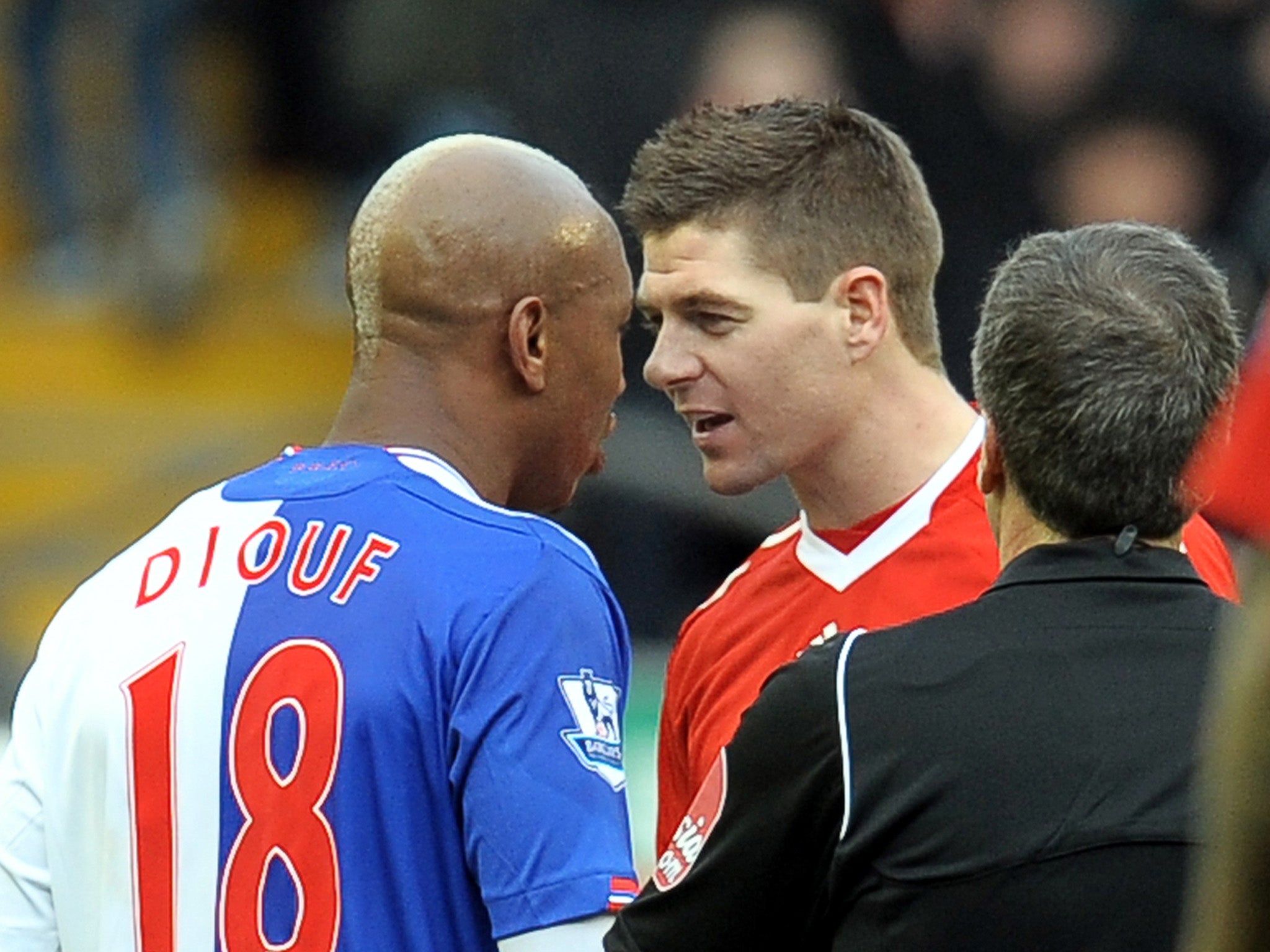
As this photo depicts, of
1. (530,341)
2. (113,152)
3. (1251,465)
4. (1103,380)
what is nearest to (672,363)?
(530,341)

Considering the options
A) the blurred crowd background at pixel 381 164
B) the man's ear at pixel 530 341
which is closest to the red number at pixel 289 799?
the man's ear at pixel 530 341

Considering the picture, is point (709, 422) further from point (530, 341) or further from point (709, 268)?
point (530, 341)

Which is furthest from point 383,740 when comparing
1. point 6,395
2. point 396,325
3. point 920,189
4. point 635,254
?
point 6,395

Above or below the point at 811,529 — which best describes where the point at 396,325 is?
above

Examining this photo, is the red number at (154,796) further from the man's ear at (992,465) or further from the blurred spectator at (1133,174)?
the blurred spectator at (1133,174)

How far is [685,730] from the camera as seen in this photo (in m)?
2.98

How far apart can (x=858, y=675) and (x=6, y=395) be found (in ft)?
17.8

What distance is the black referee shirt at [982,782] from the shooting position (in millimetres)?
1717

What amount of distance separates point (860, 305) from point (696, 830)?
4.33 feet

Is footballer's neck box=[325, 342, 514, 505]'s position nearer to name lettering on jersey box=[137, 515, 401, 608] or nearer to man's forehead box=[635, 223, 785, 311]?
name lettering on jersey box=[137, 515, 401, 608]

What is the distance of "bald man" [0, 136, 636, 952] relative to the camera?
2.11m

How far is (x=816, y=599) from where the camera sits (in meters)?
2.97

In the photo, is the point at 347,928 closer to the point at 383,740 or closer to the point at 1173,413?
the point at 383,740

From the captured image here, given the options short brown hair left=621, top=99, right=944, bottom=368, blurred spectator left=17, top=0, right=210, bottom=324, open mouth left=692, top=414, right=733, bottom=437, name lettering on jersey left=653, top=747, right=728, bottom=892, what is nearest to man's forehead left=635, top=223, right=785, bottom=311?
short brown hair left=621, top=99, right=944, bottom=368
